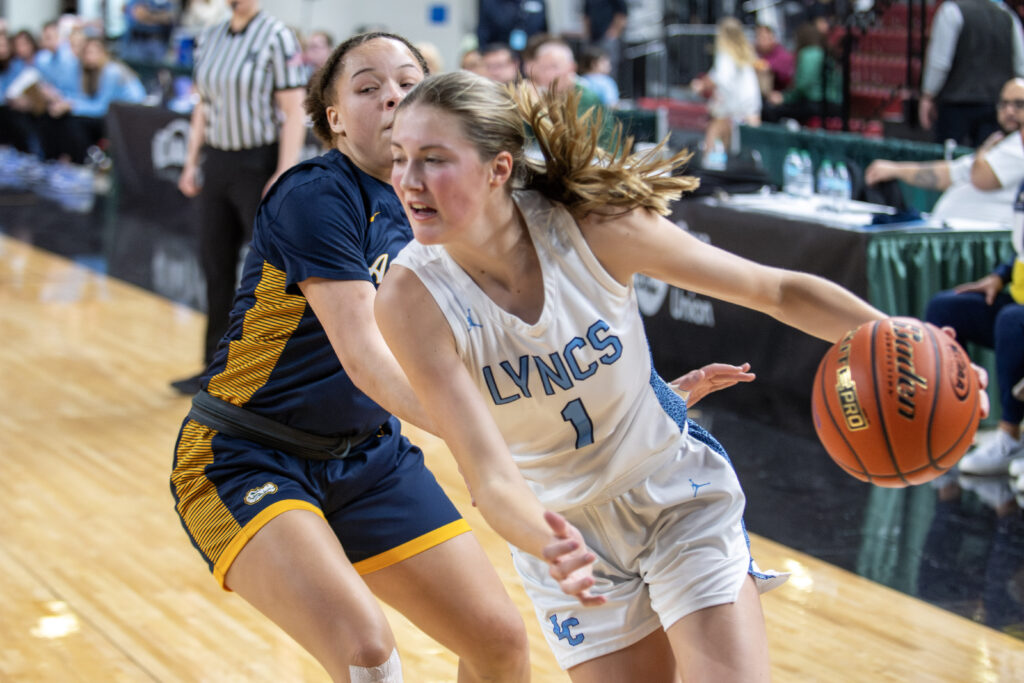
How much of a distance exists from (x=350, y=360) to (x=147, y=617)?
1.80 metres

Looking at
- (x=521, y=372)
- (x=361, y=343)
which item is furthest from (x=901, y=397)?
(x=361, y=343)

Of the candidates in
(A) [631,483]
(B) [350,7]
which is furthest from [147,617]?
(B) [350,7]

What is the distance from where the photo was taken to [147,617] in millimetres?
3762

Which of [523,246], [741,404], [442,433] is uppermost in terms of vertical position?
[523,246]

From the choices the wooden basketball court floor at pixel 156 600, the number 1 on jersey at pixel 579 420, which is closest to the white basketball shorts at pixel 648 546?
the number 1 on jersey at pixel 579 420

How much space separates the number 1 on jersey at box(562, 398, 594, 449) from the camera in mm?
2144

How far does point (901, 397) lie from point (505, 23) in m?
12.3

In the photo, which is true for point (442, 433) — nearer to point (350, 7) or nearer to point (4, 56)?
point (4, 56)

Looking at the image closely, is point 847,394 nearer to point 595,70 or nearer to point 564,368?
point 564,368

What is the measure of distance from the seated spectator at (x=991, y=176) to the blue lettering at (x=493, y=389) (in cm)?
434

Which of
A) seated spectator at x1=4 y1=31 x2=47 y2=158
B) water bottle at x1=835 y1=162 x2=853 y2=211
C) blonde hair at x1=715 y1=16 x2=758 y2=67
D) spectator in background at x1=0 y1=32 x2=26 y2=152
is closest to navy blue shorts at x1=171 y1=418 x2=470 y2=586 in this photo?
water bottle at x1=835 y1=162 x2=853 y2=211

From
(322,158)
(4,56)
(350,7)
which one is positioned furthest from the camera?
(350,7)

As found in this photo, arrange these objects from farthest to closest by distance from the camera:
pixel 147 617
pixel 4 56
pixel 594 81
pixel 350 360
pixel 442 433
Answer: pixel 4 56 < pixel 594 81 < pixel 147 617 < pixel 350 360 < pixel 442 433

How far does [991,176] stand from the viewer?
5.98 meters
